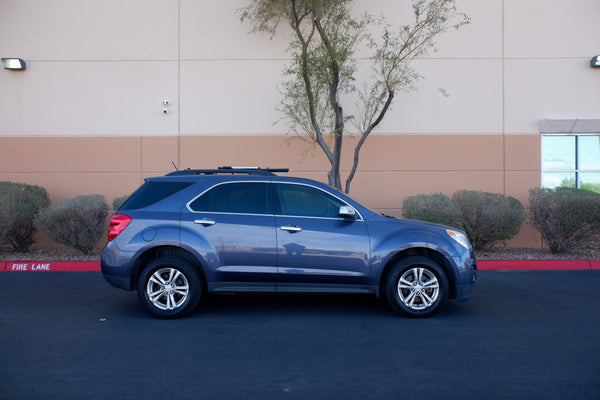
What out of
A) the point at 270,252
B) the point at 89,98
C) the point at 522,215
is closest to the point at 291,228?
the point at 270,252

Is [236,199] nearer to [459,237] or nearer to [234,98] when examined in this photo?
[459,237]

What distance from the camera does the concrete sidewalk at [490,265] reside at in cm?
1043

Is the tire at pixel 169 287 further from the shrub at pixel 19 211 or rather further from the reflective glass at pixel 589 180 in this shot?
the reflective glass at pixel 589 180

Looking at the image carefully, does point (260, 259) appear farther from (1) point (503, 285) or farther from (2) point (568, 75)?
(2) point (568, 75)

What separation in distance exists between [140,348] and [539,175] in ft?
35.7

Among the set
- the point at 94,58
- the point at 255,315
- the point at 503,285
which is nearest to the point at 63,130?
the point at 94,58

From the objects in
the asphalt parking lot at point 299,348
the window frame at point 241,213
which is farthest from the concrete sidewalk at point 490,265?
the window frame at point 241,213

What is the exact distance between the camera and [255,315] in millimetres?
6793

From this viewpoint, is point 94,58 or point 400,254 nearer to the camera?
point 400,254

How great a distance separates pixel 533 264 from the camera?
10.5m

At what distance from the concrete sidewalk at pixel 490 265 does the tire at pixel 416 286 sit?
13.9 ft

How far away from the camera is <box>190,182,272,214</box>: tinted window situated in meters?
6.69

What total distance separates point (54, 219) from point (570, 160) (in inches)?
476

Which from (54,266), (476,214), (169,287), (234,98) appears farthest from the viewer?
(234,98)
